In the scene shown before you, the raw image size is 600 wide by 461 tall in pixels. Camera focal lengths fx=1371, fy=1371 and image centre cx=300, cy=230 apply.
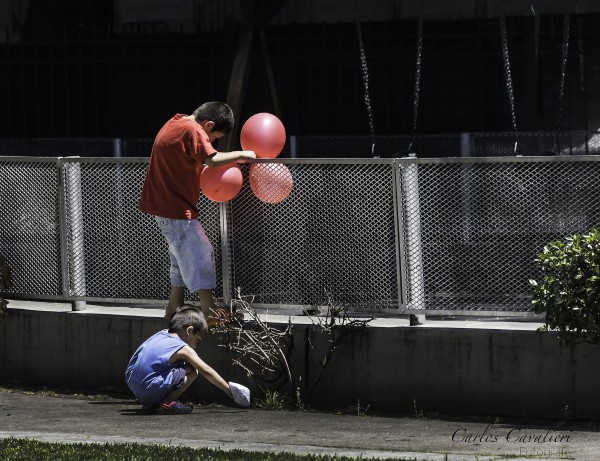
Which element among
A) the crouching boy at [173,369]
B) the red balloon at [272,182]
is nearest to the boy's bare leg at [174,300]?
the crouching boy at [173,369]

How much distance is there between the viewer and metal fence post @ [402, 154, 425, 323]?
9.28m

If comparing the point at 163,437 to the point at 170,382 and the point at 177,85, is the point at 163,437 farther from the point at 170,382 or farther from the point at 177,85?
the point at 177,85

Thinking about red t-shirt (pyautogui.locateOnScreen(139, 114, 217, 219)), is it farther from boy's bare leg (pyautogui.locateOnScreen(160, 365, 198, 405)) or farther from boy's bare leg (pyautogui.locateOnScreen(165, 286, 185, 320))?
boy's bare leg (pyautogui.locateOnScreen(160, 365, 198, 405))

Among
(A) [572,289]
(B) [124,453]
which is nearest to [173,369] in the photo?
(B) [124,453]

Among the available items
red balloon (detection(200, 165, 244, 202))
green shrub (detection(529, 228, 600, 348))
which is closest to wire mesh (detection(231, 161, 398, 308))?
red balloon (detection(200, 165, 244, 202))

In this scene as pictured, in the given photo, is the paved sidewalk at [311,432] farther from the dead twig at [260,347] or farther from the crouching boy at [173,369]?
the dead twig at [260,347]

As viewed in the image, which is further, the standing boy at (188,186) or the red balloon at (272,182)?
the red balloon at (272,182)

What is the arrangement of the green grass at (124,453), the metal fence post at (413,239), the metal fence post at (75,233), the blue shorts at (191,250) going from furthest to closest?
the metal fence post at (75,233) < the blue shorts at (191,250) < the metal fence post at (413,239) < the green grass at (124,453)

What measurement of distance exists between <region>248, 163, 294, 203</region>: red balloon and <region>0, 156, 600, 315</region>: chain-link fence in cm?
2

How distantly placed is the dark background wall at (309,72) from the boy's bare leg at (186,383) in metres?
9.15

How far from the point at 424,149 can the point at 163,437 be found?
9.74 metres

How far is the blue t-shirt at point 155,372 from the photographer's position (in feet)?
29.8
